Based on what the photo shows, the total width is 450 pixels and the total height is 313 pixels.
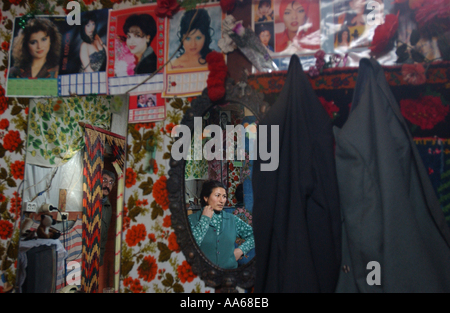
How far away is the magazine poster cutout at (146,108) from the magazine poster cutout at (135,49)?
3cm

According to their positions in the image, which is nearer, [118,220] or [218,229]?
[218,229]

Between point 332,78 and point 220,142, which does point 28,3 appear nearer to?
point 220,142

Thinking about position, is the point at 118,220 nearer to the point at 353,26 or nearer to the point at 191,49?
the point at 191,49

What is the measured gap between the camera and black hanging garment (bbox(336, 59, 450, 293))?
0.86 meters

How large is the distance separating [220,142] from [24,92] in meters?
1.15

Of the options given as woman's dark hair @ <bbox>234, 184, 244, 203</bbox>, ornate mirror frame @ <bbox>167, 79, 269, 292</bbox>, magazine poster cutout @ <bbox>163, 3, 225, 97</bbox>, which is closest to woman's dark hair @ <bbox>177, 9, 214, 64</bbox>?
magazine poster cutout @ <bbox>163, 3, 225, 97</bbox>

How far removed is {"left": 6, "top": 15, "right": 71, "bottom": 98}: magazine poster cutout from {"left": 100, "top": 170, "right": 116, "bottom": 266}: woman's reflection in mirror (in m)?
0.57

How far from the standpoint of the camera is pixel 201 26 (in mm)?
1459

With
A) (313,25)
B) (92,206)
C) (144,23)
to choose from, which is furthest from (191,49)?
(92,206)

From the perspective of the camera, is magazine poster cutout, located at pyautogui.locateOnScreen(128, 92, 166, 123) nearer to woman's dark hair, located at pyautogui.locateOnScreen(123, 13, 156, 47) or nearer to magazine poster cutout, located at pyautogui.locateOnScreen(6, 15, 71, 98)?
woman's dark hair, located at pyautogui.locateOnScreen(123, 13, 156, 47)

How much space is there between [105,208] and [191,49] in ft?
2.96

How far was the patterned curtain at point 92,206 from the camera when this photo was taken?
142cm

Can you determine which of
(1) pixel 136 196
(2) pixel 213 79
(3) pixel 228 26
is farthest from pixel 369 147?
(1) pixel 136 196

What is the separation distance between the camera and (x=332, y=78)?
4.22 feet
